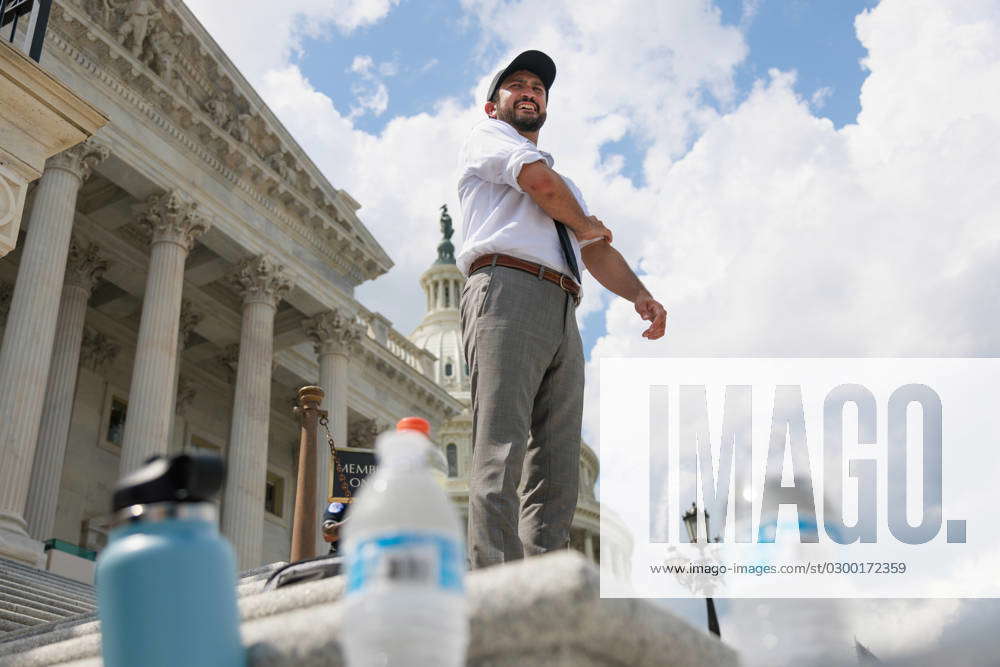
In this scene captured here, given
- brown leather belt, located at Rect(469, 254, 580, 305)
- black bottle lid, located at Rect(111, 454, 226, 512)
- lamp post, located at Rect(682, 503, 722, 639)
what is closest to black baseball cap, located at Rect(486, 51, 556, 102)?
brown leather belt, located at Rect(469, 254, 580, 305)

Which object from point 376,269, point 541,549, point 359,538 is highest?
point 376,269

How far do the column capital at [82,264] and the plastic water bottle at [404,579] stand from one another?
22.8 metres

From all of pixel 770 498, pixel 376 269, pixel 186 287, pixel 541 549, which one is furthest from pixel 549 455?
pixel 376 269

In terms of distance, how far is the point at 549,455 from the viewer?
455 cm

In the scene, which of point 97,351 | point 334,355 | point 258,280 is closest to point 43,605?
point 258,280

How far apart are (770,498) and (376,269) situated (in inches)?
946

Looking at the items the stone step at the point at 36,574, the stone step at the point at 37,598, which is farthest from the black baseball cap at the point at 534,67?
the stone step at the point at 36,574

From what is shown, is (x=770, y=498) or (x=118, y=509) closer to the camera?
(x=118, y=509)

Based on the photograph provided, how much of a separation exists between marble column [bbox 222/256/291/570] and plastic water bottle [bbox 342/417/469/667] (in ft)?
64.7

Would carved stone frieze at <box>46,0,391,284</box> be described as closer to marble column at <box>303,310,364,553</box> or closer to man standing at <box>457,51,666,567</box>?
marble column at <box>303,310,364,553</box>

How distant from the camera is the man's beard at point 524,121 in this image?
5.10 meters

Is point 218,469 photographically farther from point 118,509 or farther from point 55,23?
point 55,23

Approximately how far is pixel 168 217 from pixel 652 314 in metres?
18.4

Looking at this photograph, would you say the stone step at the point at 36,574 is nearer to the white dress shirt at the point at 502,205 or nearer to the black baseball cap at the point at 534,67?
the white dress shirt at the point at 502,205
